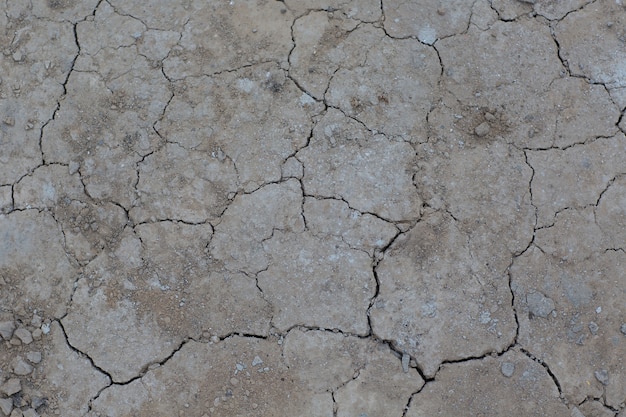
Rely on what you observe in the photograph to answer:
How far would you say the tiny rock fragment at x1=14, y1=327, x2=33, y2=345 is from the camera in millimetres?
3291

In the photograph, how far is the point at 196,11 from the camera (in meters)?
3.80

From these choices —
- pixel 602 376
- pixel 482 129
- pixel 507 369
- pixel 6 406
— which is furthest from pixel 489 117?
Answer: pixel 6 406

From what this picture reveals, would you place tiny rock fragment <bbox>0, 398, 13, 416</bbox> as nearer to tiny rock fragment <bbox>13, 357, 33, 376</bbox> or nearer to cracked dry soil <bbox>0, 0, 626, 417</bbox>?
cracked dry soil <bbox>0, 0, 626, 417</bbox>

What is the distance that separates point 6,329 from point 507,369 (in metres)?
2.59

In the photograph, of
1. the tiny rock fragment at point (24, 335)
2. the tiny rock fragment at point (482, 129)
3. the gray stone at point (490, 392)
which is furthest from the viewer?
Answer: the tiny rock fragment at point (482, 129)

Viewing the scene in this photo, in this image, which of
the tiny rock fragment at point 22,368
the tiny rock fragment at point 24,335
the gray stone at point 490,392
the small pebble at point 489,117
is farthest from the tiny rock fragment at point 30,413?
the small pebble at point 489,117

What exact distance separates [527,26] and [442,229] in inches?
53.4

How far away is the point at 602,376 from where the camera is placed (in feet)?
10.5

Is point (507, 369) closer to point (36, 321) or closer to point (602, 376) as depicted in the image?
point (602, 376)

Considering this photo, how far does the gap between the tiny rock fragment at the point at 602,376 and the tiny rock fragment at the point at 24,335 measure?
115 inches

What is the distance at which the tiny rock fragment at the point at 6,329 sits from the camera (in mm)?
3275

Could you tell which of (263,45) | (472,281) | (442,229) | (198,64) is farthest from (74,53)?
(472,281)

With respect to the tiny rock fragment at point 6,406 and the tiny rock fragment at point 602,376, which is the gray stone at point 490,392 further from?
the tiny rock fragment at point 6,406

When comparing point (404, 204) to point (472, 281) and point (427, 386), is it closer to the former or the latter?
point (472, 281)
